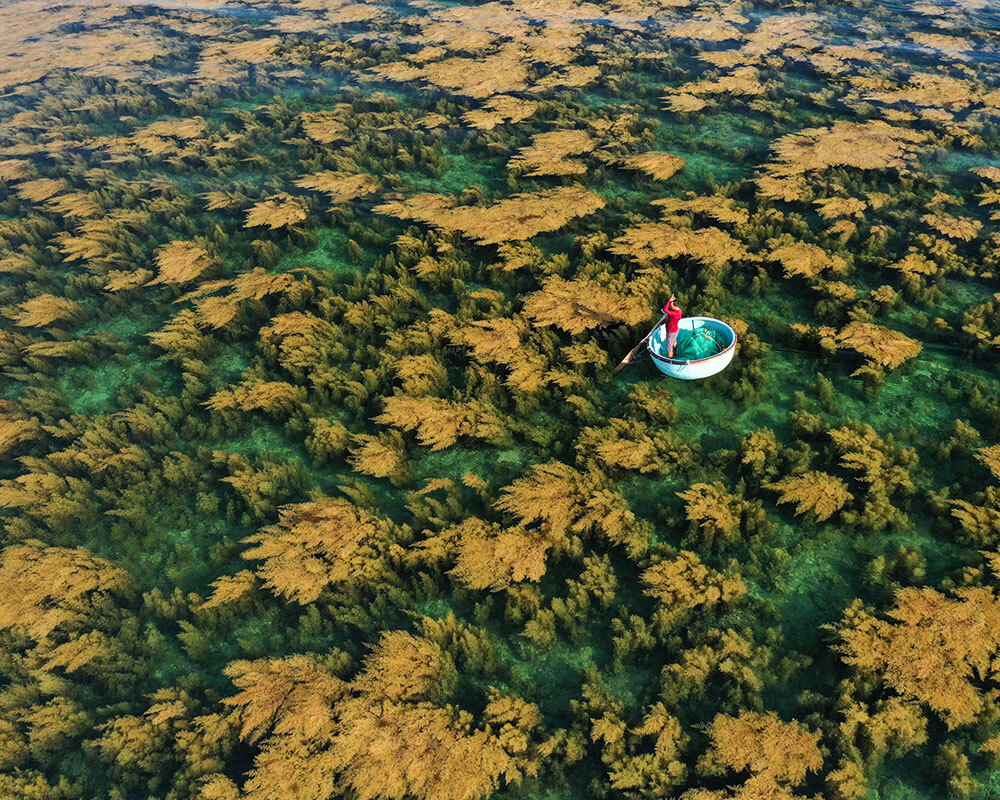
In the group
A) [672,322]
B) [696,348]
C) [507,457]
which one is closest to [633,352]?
[672,322]

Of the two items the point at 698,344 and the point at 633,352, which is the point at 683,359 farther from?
the point at 633,352

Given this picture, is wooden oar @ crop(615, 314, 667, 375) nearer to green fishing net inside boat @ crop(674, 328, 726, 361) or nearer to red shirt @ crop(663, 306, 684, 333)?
red shirt @ crop(663, 306, 684, 333)

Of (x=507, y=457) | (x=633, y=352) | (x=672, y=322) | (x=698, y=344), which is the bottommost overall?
(x=507, y=457)

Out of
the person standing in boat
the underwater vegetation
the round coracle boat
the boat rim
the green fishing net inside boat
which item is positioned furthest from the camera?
the green fishing net inside boat

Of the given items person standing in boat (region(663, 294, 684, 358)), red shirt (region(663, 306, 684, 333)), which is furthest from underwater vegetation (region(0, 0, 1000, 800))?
red shirt (region(663, 306, 684, 333))

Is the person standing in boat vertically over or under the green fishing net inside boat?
over

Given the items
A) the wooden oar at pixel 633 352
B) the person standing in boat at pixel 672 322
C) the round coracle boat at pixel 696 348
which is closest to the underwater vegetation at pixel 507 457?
the wooden oar at pixel 633 352

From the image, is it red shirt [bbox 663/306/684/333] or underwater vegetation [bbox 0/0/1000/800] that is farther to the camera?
red shirt [bbox 663/306/684/333]
